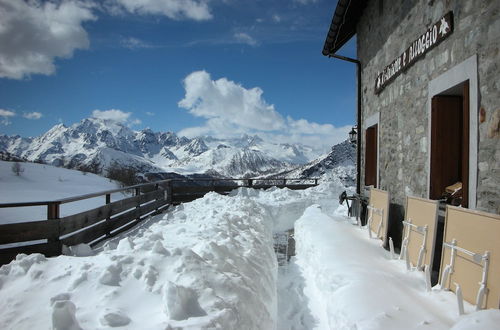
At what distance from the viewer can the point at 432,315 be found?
9.97ft

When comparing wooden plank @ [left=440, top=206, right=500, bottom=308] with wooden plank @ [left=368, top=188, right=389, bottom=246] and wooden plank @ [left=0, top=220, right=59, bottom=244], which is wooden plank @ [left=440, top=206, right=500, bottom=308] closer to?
wooden plank @ [left=368, top=188, right=389, bottom=246]

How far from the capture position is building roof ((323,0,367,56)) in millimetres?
7762

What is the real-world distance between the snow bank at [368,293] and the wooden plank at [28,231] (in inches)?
160

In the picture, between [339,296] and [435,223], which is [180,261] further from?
[435,223]

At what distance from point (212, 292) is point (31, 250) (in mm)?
3278

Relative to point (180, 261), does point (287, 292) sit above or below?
below

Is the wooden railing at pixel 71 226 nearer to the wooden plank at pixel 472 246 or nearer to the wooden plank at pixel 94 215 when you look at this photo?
the wooden plank at pixel 94 215

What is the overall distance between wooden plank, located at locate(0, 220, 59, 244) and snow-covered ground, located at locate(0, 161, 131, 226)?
2.17 metres

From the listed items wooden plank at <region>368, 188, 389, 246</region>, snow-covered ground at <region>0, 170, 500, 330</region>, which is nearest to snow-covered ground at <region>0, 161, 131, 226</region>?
snow-covered ground at <region>0, 170, 500, 330</region>

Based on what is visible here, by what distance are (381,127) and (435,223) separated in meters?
3.54

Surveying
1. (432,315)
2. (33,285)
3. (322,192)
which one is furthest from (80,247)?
(322,192)

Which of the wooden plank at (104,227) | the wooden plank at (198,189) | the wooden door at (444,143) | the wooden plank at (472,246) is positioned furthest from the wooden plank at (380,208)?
the wooden plank at (198,189)

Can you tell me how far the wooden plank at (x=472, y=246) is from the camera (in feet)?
9.15

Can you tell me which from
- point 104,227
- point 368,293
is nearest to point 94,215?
point 104,227
